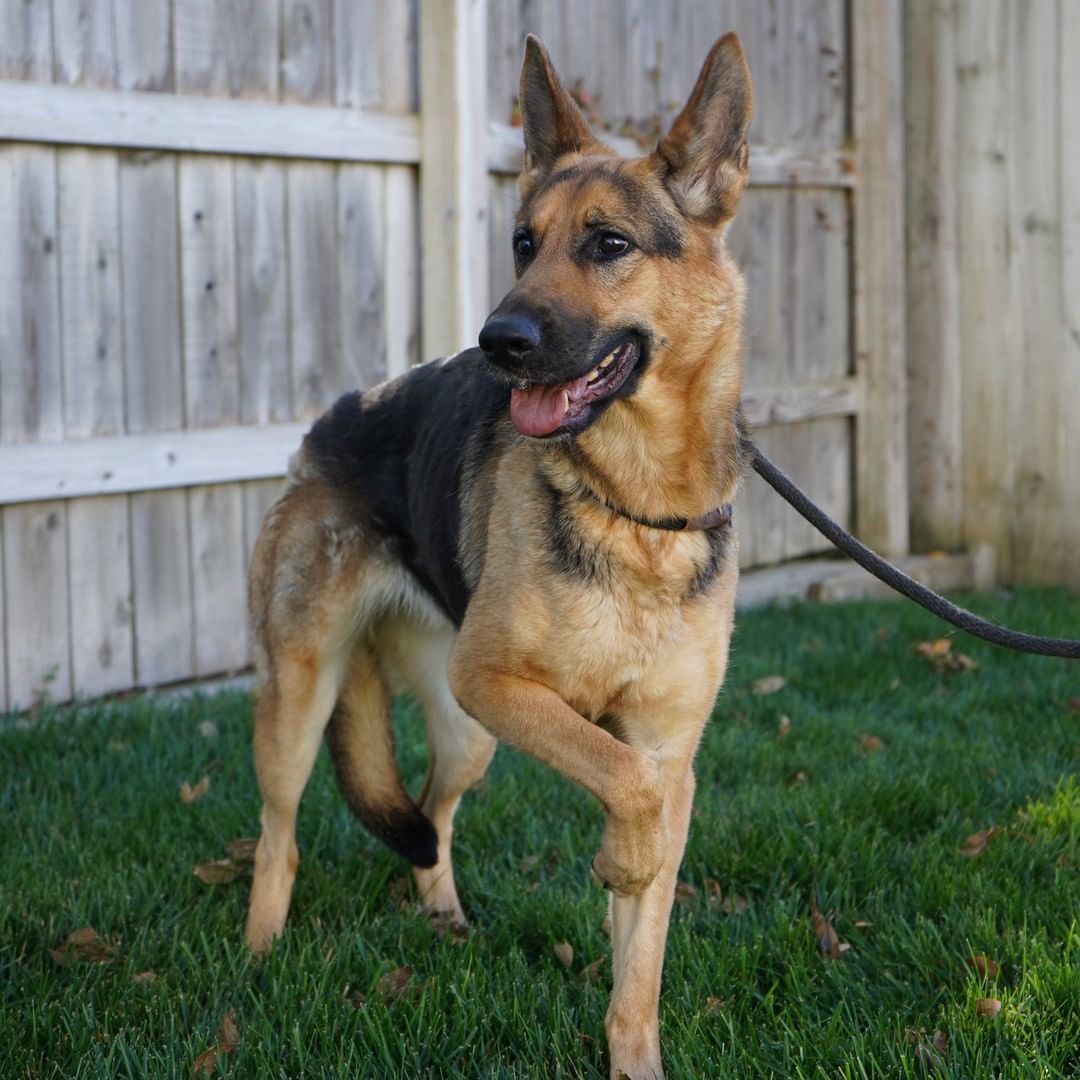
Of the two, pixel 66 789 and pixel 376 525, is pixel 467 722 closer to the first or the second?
pixel 376 525

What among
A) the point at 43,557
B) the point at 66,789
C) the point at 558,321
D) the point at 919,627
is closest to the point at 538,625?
the point at 558,321

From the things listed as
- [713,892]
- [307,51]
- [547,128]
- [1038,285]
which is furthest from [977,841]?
[1038,285]

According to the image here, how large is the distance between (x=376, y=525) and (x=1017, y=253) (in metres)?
5.50

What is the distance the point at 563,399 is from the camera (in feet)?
10.3

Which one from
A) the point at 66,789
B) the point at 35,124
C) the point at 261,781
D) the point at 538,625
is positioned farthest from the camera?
the point at 35,124

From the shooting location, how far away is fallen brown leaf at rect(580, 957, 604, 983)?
3486 mm

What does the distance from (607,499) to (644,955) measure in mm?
948

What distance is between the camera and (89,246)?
558cm

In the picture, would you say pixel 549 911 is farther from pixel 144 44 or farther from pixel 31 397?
pixel 144 44

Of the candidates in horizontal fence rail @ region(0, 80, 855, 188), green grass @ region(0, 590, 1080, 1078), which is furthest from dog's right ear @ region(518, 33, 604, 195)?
horizontal fence rail @ region(0, 80, 855, 188)

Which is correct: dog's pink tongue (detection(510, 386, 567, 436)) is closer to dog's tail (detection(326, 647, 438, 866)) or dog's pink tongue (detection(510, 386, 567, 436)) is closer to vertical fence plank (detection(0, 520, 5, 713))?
dog's tail (detection(326, 647, 438, 866))

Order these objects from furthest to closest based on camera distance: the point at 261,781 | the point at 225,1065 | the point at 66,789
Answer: the point at 66,789 → the point at 261,781 → the point at 225,1065

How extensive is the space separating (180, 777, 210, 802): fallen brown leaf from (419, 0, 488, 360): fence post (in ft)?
7.62

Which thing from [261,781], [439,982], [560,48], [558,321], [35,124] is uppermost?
[560,48]
